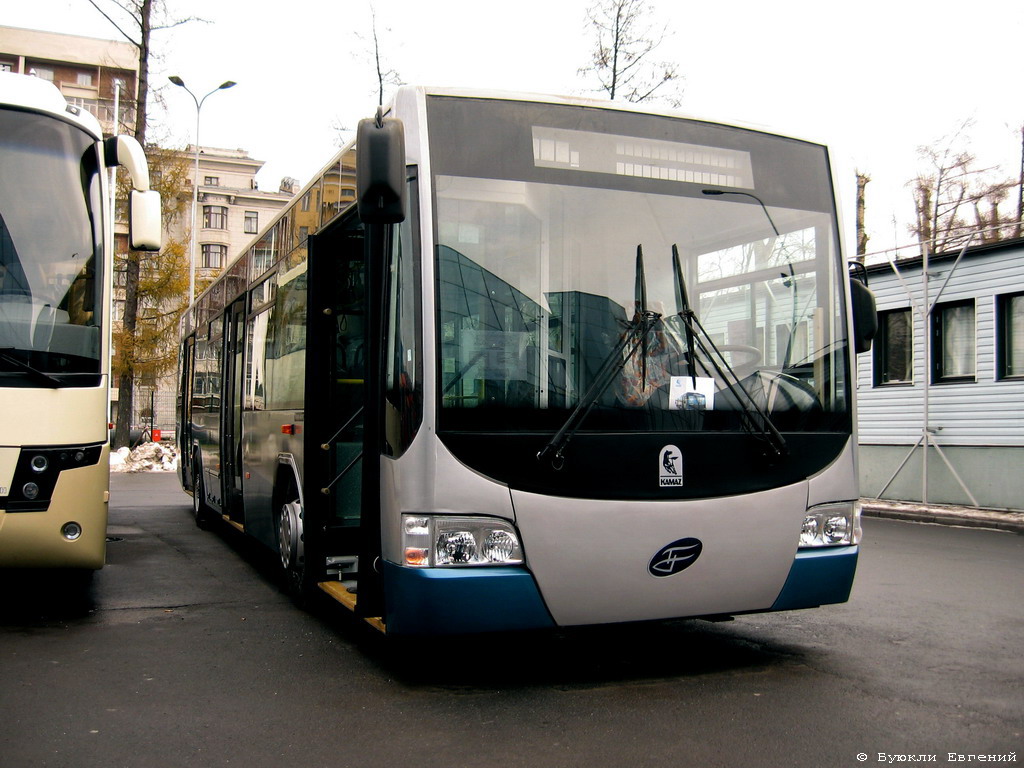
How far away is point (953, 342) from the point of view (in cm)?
1983

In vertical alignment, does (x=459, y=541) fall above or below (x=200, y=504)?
above

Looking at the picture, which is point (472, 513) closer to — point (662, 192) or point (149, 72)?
point (662, 192)

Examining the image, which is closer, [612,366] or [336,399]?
[612,366]

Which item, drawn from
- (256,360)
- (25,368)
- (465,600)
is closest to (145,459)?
(256,360)

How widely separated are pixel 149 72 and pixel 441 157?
92.6ft

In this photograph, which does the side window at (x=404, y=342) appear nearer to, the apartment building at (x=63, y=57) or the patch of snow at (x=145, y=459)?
the patch of snow at (x=145, y=459)

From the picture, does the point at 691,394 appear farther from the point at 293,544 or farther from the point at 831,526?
the point at 293,544

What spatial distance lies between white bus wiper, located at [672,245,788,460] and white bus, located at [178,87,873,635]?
0.01 m

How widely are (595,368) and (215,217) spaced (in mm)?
77099

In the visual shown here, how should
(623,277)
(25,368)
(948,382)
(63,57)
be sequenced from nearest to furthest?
1. (623,277)
2. (25,368)
3. (948,382)
4. (63,57)

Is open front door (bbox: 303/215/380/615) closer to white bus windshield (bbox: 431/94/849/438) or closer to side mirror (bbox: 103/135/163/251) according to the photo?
side mirror (bbox: 103/135/163/251)

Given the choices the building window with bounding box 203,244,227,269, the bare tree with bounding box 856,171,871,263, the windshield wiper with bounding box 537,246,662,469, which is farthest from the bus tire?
the building window with bounding box 203,244,227,269

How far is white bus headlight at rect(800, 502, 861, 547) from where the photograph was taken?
564cm

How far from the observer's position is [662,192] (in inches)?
220
